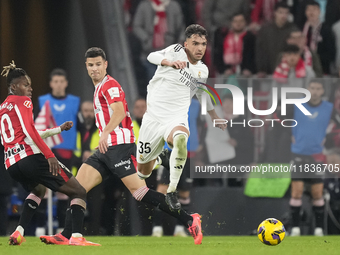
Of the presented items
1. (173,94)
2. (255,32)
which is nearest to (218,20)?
(255,32)

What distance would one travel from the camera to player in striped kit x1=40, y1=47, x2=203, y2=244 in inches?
265

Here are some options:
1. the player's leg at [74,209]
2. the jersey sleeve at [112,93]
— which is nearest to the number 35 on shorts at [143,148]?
the jersey sleeve at [112,93]

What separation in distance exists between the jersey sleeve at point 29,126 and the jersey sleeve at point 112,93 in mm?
782

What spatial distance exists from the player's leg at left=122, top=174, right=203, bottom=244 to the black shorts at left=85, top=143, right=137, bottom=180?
3.3 inches

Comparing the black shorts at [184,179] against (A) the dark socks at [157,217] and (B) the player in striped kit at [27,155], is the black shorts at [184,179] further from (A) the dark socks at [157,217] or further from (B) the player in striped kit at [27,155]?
(B) the player in striped kit at [27,155]

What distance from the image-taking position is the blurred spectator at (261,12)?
35.8ft

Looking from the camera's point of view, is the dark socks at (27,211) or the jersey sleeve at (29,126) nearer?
the jersey sleeve at (29,126)

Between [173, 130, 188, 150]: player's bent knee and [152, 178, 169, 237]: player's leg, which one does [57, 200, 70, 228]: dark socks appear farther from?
[173, 130, 188, 150]: player's bent knee

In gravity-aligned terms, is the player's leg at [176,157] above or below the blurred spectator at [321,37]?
below

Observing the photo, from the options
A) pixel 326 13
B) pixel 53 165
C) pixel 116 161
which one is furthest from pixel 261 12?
pixel 53 165

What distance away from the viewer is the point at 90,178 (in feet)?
22.7

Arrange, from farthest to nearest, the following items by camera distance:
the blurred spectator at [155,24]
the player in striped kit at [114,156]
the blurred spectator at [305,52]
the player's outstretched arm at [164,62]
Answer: the blurred spectator at [155,24] < the blurred spectator at [305,52] < the player in striped kit at [114,156] < the player's outstretched arm at [164,62]

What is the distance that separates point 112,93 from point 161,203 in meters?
1.24

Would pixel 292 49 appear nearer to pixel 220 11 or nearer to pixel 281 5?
pixel 281 5
